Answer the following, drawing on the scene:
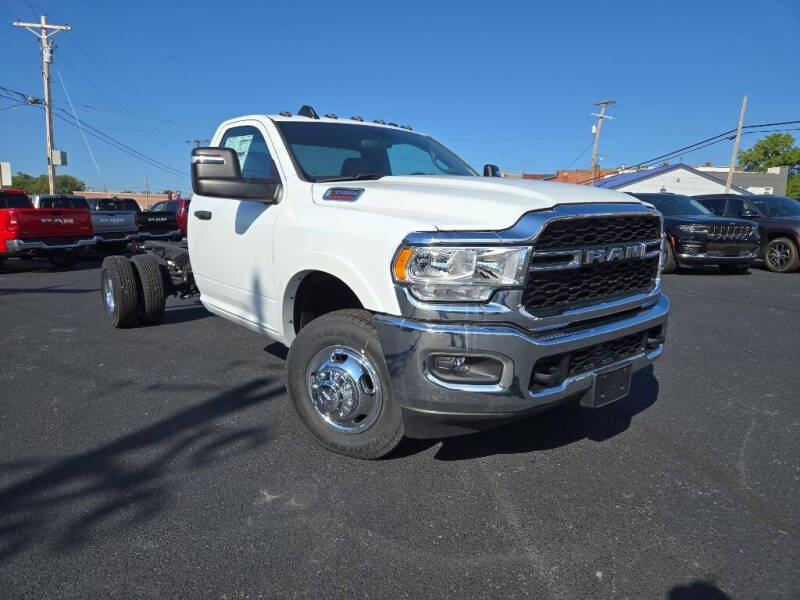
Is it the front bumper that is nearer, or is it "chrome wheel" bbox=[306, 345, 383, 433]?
the front bumper

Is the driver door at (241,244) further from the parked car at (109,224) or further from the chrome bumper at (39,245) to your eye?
the parked car at (109,224)

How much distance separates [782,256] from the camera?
11617mm

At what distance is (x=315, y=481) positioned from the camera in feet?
9.16

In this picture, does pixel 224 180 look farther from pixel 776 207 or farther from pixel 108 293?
pixel 776 207

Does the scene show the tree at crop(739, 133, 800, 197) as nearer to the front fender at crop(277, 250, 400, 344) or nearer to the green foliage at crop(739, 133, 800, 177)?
the green foliage at crop(739, 133, 800, 177)

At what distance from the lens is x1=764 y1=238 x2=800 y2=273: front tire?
11367 mm

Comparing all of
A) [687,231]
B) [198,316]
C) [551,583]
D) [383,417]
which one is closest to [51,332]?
[198,316]

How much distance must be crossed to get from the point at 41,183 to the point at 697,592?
102 meters

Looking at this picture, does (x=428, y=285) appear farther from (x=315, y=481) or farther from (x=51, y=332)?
(x=51, y=332)

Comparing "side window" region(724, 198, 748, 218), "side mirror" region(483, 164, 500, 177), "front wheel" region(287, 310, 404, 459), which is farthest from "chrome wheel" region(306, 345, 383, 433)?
"side window" region(724, 198, 748, 218)

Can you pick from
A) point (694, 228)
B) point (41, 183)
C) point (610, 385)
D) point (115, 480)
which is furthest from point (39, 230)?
point (41, 183)

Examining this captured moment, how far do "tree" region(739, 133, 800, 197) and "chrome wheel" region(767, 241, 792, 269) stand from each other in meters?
66.8

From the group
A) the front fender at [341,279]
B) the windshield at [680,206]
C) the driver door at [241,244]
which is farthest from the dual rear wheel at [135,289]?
the windshield at [680,206]

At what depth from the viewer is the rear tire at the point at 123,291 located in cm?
570
